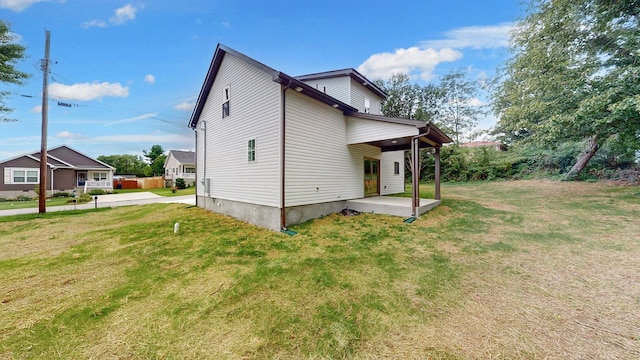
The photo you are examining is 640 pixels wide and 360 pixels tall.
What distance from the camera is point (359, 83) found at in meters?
11.4

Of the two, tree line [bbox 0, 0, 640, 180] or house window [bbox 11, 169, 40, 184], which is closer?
tree line [bbox 0, 0, 640, 180]

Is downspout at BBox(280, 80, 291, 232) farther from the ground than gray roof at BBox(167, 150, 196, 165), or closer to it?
closer to it

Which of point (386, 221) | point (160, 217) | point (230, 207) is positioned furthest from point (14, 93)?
point (386, 221)

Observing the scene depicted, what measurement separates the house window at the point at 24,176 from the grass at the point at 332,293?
2041 cm

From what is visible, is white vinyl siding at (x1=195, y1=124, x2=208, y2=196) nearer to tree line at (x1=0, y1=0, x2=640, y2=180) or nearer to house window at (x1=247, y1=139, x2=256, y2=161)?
house window at (x1=247, y1=139, x2=256, y2=161)

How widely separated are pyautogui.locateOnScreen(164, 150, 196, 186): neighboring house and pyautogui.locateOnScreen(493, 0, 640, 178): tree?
31456 millimetres

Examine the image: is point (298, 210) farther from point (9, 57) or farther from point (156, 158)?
point (156, 158)

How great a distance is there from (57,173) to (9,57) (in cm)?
1537

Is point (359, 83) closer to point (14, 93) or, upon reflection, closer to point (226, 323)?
point (226, 323)

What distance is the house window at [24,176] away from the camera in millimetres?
18391

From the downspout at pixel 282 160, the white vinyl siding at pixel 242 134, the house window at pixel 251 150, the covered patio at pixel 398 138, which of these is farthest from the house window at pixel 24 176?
the covered patio at pixel 398 138

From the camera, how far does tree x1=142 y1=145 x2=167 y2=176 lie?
1519 inches

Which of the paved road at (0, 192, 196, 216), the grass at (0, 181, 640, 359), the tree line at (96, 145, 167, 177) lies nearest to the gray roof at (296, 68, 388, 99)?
the grass at (0, 181, 640, 359)

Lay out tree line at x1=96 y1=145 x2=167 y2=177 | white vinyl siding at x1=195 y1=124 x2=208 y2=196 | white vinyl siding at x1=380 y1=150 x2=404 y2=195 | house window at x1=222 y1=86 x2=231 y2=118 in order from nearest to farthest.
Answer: house window at x1=222 y1=86 x2=231 y2=118 → white vinyl siding at x1=195 y1=124 x2=208 y2=196 → white vinyl siding at x1=380 y1=150 x2=404 y2=195 → tree line at x1=96 y1=145 x2=167 y2=177
